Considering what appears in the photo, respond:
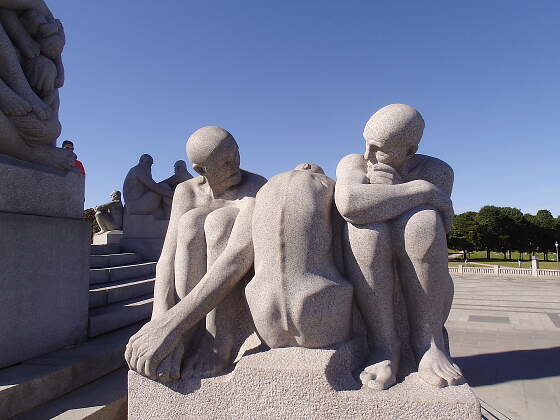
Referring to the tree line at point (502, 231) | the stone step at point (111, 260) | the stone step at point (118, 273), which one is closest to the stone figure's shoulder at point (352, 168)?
the stone step at point (118, 273)

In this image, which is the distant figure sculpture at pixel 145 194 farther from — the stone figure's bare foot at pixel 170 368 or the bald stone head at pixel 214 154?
the stone figure's bare foot at pixel 170 368

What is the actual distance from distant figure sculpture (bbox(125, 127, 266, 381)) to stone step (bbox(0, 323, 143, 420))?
1.11 meters

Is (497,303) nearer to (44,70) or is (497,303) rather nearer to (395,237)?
(395,237)

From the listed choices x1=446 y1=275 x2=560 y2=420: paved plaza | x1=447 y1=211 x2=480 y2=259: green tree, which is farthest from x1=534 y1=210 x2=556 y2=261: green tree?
x1=446 y1=275 x2=560 y2=420: paved plaza

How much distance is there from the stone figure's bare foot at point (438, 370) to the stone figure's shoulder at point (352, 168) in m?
1.10

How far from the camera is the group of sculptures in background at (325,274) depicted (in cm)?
218

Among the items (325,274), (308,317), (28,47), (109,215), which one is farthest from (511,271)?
(28,47)

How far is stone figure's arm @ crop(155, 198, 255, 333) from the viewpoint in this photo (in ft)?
7.49

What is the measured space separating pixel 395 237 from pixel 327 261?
43cm

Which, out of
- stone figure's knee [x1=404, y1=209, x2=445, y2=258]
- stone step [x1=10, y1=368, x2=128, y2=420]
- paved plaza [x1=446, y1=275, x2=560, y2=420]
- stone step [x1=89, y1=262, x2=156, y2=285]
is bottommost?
paved plaza [x1=446, y1=275, x2=560, y2=420]

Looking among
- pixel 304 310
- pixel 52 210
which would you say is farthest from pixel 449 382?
pixel 52 210

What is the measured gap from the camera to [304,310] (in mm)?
2127

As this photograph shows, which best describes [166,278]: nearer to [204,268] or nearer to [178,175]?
[204,268]

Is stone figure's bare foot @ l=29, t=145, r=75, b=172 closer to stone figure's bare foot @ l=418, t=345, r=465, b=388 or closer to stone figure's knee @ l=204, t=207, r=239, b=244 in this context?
stone figure's knee @ l=204, t=207, r=239, b=244
